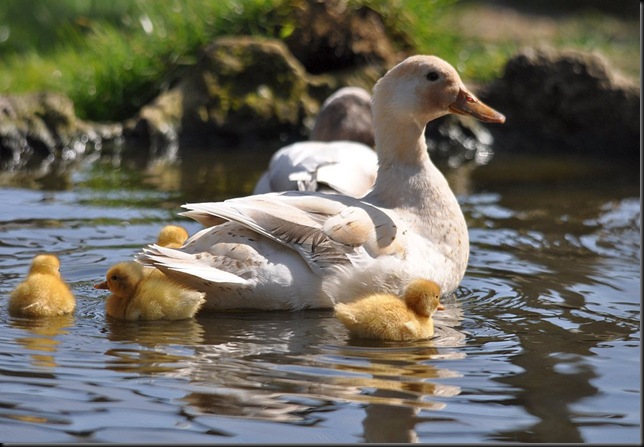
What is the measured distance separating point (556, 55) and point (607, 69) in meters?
0.51

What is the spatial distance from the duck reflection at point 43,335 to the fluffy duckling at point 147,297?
9.2 inches

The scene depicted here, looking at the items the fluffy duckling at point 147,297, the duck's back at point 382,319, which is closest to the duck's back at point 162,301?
the fluffy duckling at point 147,297

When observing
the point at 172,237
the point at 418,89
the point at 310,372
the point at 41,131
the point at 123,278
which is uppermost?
the point at 418,89

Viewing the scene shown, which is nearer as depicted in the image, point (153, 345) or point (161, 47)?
point (153, 345)

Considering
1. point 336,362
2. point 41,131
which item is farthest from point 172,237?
point 41,131

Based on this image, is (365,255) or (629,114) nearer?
(365,255)

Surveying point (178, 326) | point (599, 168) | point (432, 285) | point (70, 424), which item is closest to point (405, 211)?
point (432, 285)

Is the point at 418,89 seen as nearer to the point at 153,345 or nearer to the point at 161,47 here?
the point at 153,345

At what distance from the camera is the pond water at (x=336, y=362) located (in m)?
3.83

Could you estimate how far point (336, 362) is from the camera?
4535mm

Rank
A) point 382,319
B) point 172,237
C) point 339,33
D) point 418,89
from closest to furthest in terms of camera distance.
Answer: point 382,319
point 172,237
point 418,89
point 339,33

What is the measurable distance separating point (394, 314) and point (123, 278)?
1.18 metres

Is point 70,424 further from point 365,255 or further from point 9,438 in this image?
point 365,255

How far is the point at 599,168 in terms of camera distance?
10414 millimetres
